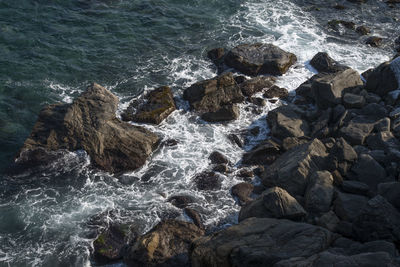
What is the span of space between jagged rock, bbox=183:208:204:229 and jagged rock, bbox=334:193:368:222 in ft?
22.1

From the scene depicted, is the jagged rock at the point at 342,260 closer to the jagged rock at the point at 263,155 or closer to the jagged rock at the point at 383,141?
the jagged rock at the point at 383,141

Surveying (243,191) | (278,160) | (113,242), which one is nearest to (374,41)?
(278,160)

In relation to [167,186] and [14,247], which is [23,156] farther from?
[167,186]

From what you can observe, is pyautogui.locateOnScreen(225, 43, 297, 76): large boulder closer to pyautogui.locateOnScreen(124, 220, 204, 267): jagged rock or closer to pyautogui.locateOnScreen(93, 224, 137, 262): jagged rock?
pyautogui.locateOnScreen(124, 220, 204, 267): jagged rock

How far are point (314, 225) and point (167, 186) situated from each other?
29.6ft

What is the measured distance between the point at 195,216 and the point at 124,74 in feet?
50.2

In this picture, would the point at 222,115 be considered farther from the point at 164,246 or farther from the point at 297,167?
the point at 164,246

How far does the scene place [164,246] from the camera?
766 inches

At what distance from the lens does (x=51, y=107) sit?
26578 mm

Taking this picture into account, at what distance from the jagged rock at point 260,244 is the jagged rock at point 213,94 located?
1271 cm

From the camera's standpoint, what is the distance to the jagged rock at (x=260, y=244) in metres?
16.1

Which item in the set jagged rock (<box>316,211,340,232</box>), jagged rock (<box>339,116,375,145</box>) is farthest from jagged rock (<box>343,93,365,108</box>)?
jagged rock (<box>316,211,340,232</box>)

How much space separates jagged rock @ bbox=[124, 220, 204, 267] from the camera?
18.9 meters

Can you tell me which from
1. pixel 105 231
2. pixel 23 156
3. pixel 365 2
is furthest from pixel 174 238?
pixel 365 2
